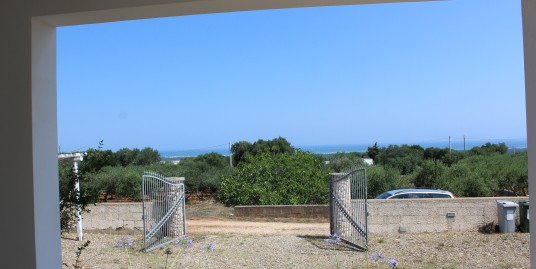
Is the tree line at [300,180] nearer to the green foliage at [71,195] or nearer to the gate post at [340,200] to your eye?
the gate post at [340,200]

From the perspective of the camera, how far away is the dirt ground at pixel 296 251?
23.7 ft

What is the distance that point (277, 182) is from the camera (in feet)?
44.2

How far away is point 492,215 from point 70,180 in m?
8.98

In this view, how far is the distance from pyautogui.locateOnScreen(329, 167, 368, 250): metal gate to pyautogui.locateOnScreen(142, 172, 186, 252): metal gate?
309cm

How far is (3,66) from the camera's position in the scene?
1.82m

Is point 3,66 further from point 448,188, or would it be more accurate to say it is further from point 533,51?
point 448,188

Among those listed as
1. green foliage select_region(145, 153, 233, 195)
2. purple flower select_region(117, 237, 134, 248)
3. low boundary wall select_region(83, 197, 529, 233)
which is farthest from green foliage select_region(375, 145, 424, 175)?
purple flower select_region(117, 237, 134, 248)

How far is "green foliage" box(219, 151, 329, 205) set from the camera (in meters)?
13.0

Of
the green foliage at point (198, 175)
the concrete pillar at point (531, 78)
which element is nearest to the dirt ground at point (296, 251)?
the concrete pillar at point (531, 78)

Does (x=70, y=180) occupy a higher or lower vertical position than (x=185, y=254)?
higher

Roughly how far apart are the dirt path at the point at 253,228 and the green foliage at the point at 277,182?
1902mm

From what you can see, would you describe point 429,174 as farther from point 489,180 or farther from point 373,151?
point 373,151

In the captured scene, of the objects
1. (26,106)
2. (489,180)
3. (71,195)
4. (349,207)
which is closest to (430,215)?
(349,207)

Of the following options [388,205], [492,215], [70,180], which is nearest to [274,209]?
[388,205]
